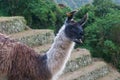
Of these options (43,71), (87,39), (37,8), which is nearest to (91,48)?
(87,39)

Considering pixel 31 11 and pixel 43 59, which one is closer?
pixel 43 59

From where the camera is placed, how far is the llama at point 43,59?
5.53 metres

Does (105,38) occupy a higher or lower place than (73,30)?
lower

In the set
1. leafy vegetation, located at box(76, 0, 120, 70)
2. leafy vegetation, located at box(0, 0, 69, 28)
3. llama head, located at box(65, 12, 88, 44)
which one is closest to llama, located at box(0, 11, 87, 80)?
llama head, located at box(65, 12, 88, 44)

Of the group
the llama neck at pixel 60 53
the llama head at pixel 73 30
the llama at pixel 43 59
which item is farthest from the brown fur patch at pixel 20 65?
the llama head at pixel 73 30

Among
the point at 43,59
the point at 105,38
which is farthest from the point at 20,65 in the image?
the point at 105,38

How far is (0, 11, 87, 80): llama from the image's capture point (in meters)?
5.53

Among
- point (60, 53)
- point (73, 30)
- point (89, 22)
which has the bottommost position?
point (89, 22)

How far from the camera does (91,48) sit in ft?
37.4

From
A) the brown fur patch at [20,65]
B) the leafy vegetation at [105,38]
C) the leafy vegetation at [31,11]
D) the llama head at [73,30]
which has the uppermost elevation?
the llama head at [73,30]

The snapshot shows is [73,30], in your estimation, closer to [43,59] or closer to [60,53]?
[60,53]

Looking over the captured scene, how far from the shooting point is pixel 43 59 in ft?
18.7

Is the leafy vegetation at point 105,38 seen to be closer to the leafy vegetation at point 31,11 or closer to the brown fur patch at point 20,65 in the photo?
the leafy vegetation at point 31,11

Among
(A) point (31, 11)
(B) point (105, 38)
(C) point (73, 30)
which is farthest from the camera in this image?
(B) point (105, 38)
